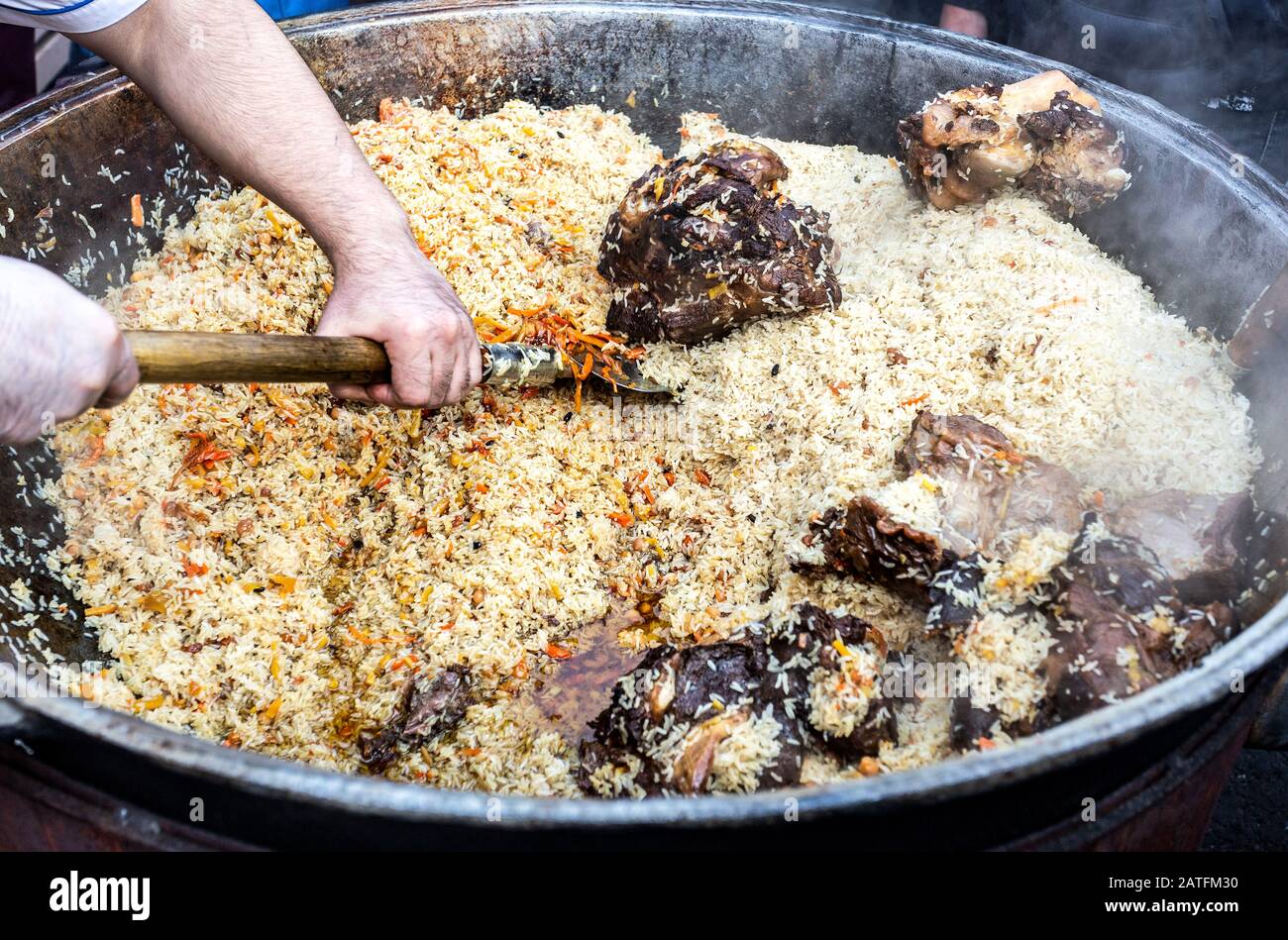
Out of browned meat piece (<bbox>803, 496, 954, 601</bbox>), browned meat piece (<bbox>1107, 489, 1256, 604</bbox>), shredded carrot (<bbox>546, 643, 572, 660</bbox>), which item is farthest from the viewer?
shredded carrot (<bbox>546, 643, 572, 660</bbox>)

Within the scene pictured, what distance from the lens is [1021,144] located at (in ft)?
13.8

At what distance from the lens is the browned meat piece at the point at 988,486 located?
9.94 feet

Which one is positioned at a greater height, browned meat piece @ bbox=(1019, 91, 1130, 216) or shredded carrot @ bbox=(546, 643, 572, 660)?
browned meat piece @ bbox=(1019, 91, 1130, 216)

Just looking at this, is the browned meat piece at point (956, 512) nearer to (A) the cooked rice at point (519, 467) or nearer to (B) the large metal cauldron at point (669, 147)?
(A) the cooked rice at point (519, 467)

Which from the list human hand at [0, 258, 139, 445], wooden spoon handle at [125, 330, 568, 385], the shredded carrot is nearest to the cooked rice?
the shredded carrot

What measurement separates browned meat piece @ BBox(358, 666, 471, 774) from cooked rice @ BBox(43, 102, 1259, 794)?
0.07 m

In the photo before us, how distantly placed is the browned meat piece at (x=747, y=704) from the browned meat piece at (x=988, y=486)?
55 centimetres

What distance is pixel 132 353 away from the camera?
2199mm

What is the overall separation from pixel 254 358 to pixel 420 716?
1434 mm

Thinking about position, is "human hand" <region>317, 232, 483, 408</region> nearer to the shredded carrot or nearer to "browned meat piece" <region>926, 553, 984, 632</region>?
the shredded carrot

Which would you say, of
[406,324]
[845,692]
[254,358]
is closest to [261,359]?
[254,358]

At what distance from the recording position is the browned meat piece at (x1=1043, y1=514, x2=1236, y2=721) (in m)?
2.51
